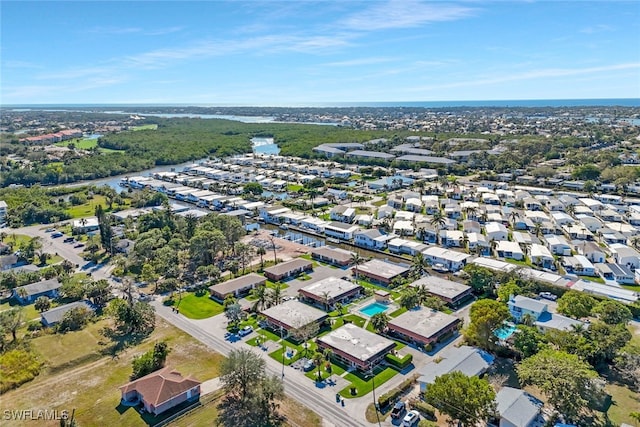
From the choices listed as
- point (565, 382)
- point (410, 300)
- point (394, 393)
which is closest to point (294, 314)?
point (410, 300)

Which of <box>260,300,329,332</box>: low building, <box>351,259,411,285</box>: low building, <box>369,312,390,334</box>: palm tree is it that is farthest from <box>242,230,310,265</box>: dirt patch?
<box>369,312,390,334</box>: palm tree

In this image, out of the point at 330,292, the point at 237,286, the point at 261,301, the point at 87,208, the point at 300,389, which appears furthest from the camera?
the point at 87,208

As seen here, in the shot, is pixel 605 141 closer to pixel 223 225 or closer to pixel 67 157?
pixel 223 225

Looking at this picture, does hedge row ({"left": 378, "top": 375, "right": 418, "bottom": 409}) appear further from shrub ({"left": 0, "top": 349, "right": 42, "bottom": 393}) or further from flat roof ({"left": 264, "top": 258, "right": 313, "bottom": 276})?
shrub ({"left": 0, "top": 349, "right": 42, "bottom": 393})

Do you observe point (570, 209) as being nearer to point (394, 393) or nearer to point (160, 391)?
point (394, 393)

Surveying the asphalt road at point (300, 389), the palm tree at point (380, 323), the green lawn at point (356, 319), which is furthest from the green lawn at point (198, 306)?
the palm tree at point (380, 323)

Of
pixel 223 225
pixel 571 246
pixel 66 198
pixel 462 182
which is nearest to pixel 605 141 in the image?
A: pixel 462 182

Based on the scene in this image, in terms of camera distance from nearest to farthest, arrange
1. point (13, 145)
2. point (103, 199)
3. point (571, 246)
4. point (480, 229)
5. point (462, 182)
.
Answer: point (571, 246), point (480, 229), point (103, 199), point (462, 182), point (13, 145)

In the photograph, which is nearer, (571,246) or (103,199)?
(571,246)
